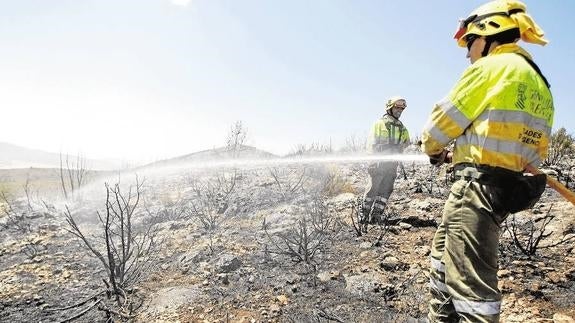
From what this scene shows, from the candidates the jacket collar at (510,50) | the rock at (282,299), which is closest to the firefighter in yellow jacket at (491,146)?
the jacket collar at (510,50)

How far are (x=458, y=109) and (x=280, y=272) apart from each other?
2.55 metres

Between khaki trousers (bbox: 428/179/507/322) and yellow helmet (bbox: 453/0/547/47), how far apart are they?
84 cm

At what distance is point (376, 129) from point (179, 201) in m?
4.86

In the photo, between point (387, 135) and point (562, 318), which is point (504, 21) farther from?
point (387, 135)

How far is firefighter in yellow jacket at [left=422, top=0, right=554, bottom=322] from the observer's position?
168cm

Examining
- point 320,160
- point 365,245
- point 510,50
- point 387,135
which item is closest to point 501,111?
point 510,50

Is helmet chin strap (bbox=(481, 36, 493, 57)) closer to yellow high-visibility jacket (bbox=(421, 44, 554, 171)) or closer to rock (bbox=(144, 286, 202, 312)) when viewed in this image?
yellow high-visibility jacket (bbox=(421, 44, 554, 171))

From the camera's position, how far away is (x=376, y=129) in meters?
5.52

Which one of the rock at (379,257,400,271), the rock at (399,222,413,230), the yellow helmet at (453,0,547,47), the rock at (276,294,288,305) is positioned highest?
the yellow helmet at (453,0,547,47)

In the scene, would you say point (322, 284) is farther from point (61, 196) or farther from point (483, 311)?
point (61, 196)

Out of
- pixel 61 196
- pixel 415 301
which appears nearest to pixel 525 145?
pixel 415 301

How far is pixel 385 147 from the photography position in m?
5.46

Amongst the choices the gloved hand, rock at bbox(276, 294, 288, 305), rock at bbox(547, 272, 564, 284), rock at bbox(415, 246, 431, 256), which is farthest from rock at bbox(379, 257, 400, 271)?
the gloved hand

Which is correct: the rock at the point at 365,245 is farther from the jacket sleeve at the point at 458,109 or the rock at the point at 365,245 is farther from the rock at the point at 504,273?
the jacket sleeve at the point at 458,109
